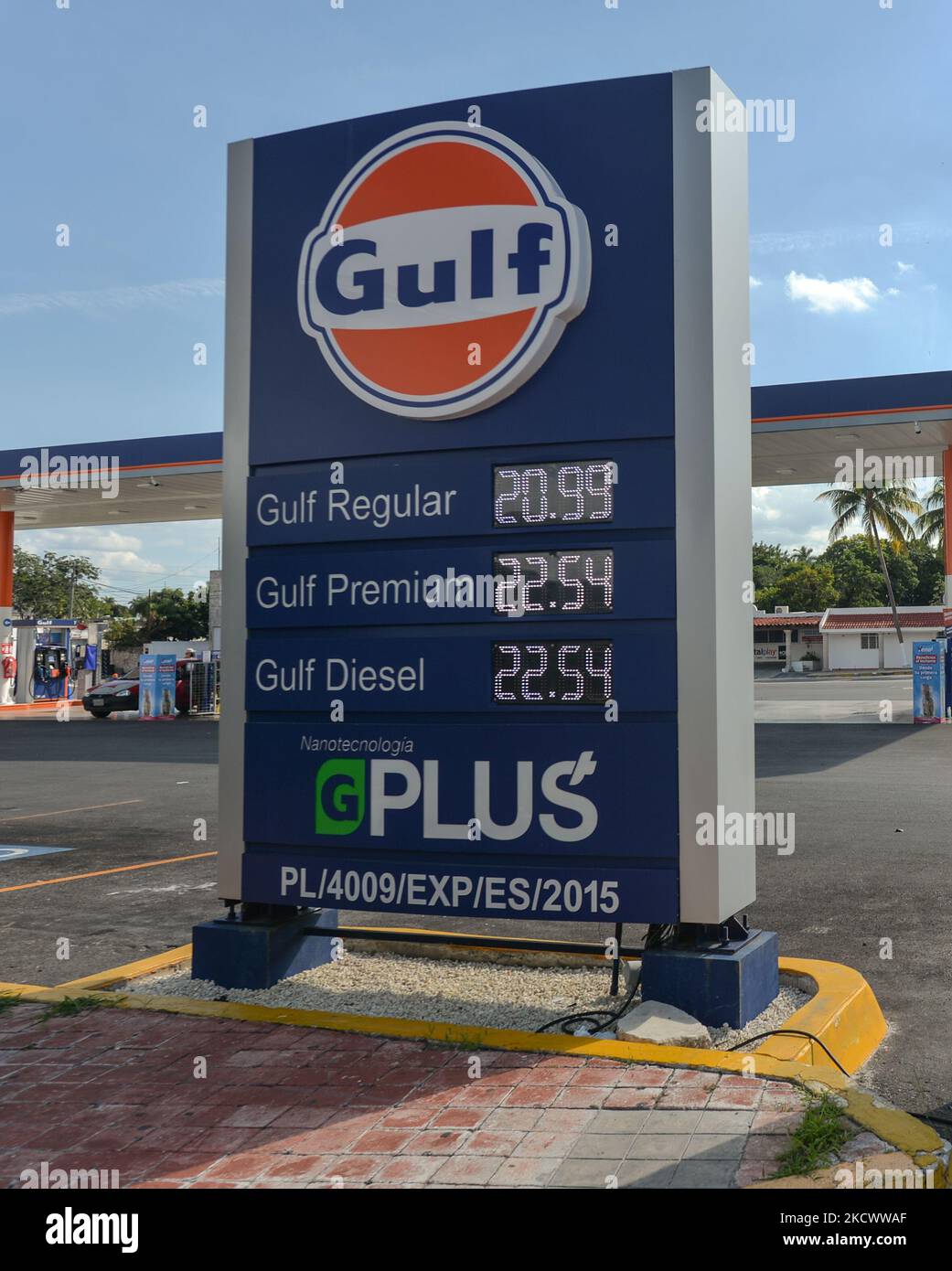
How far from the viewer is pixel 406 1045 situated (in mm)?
4516

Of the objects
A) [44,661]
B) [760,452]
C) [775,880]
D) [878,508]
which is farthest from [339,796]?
[878,508]

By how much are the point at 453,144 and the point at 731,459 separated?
1.91m

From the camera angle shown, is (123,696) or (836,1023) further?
(123,696)

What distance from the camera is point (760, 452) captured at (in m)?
28.1

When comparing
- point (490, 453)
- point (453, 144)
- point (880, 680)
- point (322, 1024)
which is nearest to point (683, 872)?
point (322, 1024)

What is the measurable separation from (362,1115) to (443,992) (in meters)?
1.72

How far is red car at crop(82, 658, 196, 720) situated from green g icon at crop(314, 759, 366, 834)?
28662 millimetres

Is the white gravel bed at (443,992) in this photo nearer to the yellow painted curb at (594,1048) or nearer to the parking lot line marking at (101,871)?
the yellow painted curb at (594,1048)

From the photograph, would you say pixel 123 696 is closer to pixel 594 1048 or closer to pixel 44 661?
pixel 44 661

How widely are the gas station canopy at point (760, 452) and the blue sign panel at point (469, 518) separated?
49.0 feet

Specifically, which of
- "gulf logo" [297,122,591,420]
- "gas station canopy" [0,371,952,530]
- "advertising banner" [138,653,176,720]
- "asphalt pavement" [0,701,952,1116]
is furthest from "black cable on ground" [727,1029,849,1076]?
"advertising banner" [138,653,176,720]

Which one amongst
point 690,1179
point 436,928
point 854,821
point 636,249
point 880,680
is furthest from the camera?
point 880,680

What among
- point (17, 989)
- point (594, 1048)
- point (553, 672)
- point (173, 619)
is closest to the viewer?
point (594, 1048)

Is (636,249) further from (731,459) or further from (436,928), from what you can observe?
(436,928)
